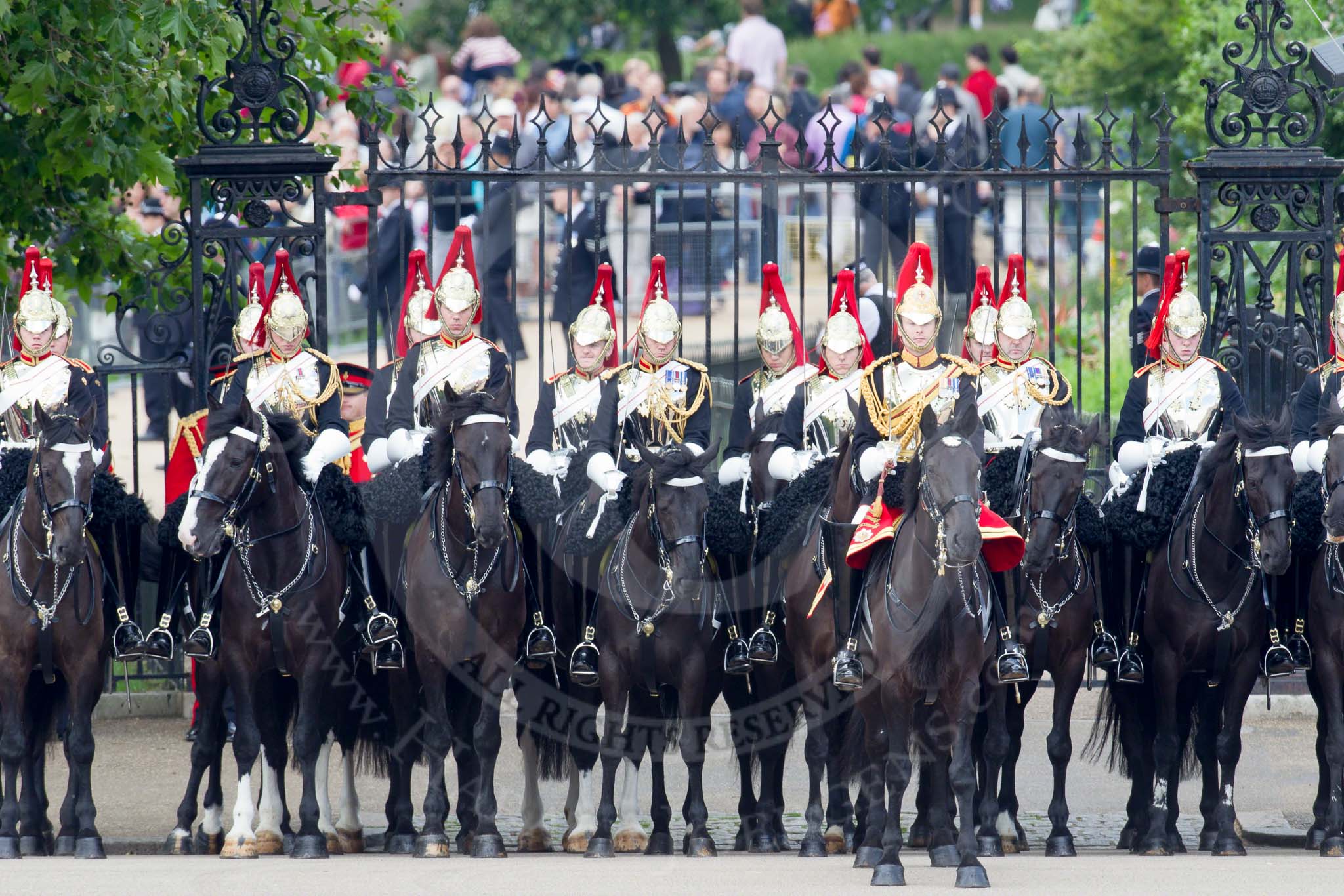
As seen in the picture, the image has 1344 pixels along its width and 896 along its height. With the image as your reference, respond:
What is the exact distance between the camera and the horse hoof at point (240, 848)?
1064 cm

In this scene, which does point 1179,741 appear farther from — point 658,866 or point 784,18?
point 784,18

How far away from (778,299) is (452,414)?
6.77 ft

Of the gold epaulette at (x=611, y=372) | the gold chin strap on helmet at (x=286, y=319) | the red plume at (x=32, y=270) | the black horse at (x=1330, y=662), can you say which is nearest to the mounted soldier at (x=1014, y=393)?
the black horse at (x=1330, y=662)

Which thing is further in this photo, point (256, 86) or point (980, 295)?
point (256, 86)

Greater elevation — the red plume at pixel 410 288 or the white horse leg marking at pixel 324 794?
the red plume at pixel 410 288

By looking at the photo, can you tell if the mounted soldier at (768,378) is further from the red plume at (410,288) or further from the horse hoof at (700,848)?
the red plume at (410,288)

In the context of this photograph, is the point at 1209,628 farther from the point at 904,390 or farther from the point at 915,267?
the point at 915,267

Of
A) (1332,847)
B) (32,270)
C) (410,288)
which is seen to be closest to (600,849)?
(410,288)

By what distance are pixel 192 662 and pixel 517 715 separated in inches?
63.1

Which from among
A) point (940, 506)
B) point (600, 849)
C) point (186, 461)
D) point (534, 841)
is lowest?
point (534, 841)

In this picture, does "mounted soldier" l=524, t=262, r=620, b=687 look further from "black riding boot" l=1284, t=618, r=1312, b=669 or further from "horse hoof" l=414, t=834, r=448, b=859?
"black riding boot" l=1284, t=618, r=1312, b=669

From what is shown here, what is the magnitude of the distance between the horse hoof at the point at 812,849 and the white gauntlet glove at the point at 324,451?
9.35ft

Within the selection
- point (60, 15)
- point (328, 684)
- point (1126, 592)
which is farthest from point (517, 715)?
point (60, 15)

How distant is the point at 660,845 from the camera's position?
10.7 meters
